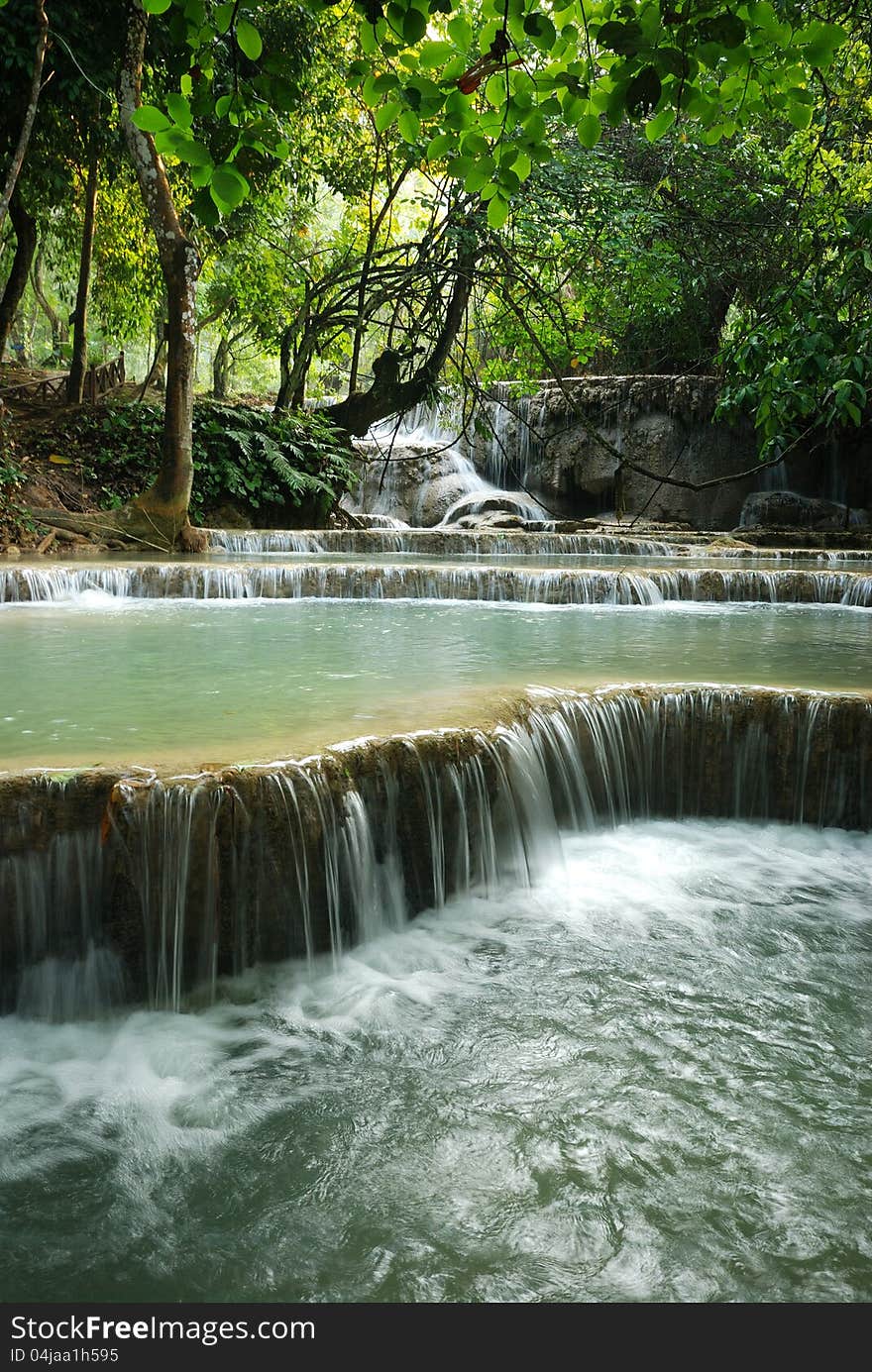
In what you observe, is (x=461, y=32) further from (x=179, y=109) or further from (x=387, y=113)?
(x=179, y=109)

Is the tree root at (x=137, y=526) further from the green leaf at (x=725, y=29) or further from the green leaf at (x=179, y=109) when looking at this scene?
the green leaf at (x=725, y=29)

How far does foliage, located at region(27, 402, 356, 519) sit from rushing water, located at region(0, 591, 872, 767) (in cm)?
596

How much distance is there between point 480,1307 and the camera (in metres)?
2.06

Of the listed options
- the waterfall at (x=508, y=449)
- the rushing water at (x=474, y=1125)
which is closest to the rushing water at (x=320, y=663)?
the rushing water at (x=474, y=1125)

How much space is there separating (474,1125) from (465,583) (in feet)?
24.1

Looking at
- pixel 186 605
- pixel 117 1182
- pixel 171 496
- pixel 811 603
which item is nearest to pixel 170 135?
pixel 117 1182

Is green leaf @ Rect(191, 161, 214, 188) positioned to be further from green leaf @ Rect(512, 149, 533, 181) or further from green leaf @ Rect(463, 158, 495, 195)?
green leaf @ Rect(512, 149, 533, 181)

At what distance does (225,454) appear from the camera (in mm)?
14883

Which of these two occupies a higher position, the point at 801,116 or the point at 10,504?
the point at 801,116

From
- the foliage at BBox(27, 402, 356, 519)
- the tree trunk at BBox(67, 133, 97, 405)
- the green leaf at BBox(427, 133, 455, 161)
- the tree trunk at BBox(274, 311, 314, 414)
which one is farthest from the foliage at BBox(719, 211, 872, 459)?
the tree trunk at BBox(67, 133, 97, 405)

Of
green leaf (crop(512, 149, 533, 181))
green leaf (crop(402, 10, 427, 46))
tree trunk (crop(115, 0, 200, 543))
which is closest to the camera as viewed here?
green leaf (crop(402, 10, 427, 46))

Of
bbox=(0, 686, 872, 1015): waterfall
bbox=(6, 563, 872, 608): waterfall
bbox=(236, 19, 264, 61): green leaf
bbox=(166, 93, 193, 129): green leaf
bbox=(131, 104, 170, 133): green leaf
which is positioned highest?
bbox=(236, 19, 264, 61): green leaf

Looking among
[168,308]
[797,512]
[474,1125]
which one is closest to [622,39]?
[474,1125]

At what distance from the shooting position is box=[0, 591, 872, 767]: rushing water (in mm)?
3873
